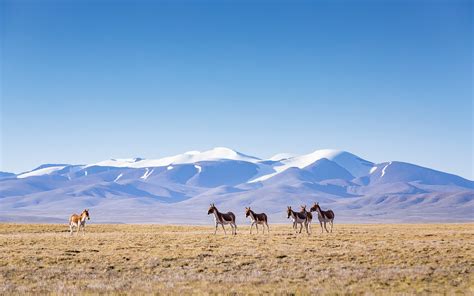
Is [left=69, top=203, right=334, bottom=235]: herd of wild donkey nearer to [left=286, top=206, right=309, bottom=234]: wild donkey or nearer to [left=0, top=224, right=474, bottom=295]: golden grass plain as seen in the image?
[left=286, top=206, right=309, bottom=234]: wild donkey

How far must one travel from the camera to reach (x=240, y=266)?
2838 cm

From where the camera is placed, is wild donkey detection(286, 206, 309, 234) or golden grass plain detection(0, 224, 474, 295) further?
wild donkey detection(286, 206, 309, 234)

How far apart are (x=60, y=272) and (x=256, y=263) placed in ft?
30.5

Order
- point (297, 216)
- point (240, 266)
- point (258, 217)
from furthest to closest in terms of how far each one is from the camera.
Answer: point (258, 217) → point (297, 216) → point (240, 266)

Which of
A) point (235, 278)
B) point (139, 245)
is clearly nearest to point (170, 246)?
point (139, 245)

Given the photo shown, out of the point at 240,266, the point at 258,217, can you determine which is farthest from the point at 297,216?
the point at 240,266

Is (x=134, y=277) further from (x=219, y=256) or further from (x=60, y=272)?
(x=219, y=256)

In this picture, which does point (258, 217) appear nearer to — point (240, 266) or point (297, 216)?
point (297, 216)

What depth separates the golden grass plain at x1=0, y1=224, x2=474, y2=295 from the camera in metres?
23.0

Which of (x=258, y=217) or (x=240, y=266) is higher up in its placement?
(x=258, y=217)

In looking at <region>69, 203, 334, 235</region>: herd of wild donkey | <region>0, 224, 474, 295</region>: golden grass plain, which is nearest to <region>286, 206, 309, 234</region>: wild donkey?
<region>69, 203, 334, 235</region>: herd of wild donkey

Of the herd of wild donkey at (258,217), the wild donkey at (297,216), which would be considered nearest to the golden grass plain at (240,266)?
the wild donkey at (297,216)

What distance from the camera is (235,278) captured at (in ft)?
83.0

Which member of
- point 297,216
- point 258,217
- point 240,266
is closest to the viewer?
point 240,266
